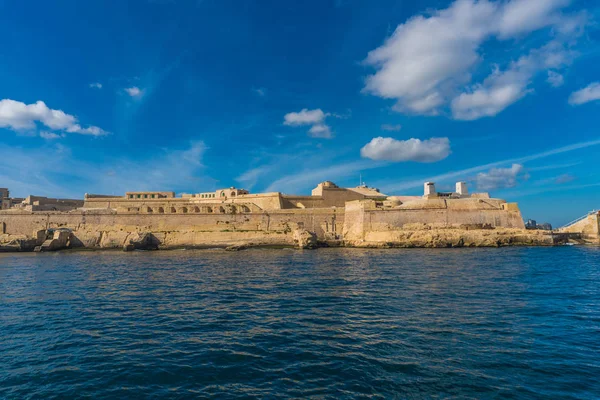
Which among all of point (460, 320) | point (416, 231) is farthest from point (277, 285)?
point (416, 231)

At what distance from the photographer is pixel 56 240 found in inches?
1377

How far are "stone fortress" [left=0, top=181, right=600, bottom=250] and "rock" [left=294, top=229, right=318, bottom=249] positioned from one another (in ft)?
0.33

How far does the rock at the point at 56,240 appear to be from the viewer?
3419cm

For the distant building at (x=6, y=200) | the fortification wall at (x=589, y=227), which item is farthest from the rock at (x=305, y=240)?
the distant building at (x=6, y=200)

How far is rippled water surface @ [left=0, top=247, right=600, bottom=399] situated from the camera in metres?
5.74

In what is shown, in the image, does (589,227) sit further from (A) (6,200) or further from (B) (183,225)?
(A) (6,200)

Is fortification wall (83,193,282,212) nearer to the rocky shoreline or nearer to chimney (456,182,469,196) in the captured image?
the rocky shoreline

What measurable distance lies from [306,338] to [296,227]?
31153mm

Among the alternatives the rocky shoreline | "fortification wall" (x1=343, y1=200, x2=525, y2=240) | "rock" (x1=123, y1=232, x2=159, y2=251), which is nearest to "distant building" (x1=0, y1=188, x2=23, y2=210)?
the rocky shoreline

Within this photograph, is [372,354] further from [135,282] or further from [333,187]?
[333,187]

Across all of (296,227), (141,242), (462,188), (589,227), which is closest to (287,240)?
(296,227)

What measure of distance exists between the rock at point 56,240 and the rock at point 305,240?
23780mm

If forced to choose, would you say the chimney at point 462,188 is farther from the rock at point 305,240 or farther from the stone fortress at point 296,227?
the rock at point 305,240

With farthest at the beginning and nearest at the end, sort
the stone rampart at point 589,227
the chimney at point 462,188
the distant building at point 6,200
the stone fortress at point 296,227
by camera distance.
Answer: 1. the distant building at point 6,200
2. the chimney at point 462,188
3. the stone rampart at point 589,227
4. the stone fortress at point 296,227
